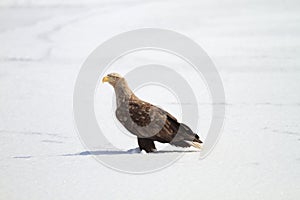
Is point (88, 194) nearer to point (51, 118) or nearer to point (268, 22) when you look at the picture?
point (51, 118)

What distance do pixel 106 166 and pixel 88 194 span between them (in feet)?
2.22

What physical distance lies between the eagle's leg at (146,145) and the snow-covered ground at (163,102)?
9 centimetres

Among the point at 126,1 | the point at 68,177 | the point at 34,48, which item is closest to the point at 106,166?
the point at 68,177

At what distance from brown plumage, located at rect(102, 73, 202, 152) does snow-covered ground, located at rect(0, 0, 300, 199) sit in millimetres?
135

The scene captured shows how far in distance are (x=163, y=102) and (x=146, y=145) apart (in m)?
2.10

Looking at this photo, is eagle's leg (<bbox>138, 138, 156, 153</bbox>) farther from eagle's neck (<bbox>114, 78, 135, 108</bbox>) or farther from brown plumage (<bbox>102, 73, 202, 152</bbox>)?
eagle's neck (<bbox>114, 78, 135, 108</bbox>)

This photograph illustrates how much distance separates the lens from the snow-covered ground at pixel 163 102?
4555mm

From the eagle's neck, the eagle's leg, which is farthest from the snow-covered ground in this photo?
the eagle's neck

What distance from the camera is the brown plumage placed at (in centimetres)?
519

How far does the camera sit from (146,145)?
17.4 feet

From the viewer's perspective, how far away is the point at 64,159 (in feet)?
17.1

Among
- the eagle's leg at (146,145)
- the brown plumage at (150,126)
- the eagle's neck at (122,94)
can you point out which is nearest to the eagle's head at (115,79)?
the eagle's neck at (122,94)

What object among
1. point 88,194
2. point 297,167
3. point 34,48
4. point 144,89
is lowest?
point 88,194

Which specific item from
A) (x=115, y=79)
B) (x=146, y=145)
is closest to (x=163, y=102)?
(x=115, y=79)
